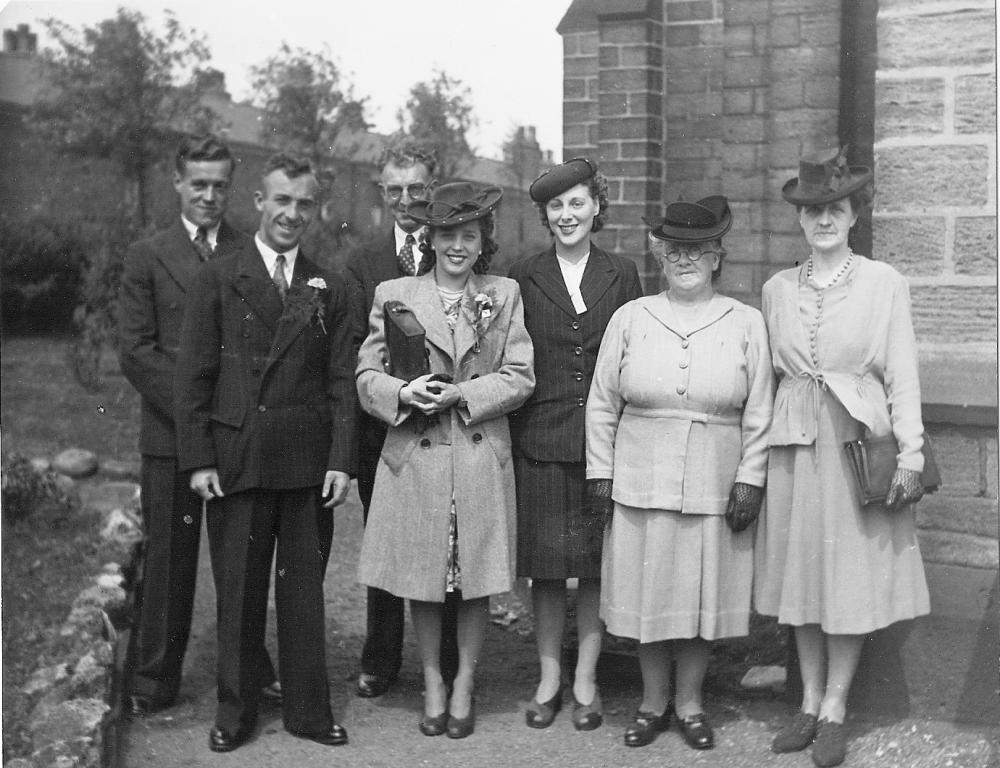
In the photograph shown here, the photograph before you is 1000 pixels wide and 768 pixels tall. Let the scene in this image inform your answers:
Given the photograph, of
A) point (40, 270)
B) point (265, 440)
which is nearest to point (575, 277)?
point (265, 440)

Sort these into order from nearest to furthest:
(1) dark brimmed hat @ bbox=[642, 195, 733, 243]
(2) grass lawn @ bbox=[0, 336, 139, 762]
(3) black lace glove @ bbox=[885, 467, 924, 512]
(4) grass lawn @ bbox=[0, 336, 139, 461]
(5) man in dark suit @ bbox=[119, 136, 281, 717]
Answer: (3) black lace glove @ bbox=[885, 467, 924, 512], (1) dark brimmed hat @ bbox=[642, 195, 733, 243], (5) man in dark suit @ bbox=[119, 136, 281, 717], (2) grass lawn @ bbox=[0, 336, 139, 762], (4) grass lawn @ bbox=[0, 336, 139, 461]

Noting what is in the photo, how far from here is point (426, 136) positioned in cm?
1132

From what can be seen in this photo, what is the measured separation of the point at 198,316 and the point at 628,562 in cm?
180

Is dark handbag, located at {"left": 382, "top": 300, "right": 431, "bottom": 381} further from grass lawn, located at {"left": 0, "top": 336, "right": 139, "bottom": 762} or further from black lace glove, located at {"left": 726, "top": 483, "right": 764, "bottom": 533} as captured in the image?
grass lawn, located at {"left": 0, "top": 336, "right": 139, "bottom": 762}

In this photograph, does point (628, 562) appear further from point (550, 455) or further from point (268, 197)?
point (268, 197)

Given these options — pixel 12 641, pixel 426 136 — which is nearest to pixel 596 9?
pixel 12 641

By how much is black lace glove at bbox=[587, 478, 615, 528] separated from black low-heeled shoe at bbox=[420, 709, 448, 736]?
96 centimetres

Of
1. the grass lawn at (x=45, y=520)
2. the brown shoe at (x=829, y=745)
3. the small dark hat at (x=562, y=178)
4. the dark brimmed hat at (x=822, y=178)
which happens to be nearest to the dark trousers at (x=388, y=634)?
the grass lawn at (x=45, y=520)

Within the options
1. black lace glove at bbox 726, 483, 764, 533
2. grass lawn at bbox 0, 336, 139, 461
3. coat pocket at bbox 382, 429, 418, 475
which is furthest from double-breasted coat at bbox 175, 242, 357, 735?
grass lawn at bbox 0, 336, 139, 461

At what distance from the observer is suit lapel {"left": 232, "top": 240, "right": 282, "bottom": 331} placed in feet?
14.3

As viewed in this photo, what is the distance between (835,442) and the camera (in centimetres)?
411

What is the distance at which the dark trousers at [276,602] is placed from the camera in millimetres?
4391

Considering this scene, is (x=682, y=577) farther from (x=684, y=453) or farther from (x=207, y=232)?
(x=207, y=232)

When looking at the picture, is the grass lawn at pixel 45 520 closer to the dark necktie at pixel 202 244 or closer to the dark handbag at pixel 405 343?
the dark necktie at pixel 202 244
